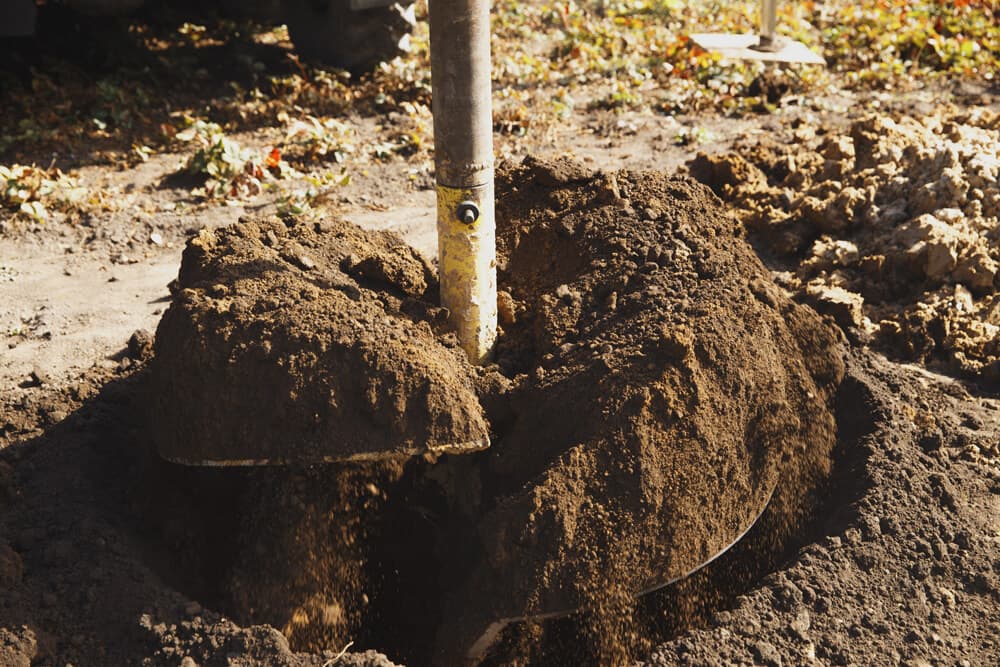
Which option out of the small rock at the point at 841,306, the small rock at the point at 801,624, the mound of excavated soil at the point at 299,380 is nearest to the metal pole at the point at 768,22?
the small rock at the point at 841,306

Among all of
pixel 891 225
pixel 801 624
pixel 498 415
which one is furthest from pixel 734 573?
pixel 891 225

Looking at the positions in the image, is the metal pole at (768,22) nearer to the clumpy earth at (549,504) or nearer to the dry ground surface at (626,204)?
the dry ground surface at (626,204)

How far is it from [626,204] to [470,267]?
885 mm

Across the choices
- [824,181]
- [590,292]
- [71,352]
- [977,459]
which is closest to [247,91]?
[71,352]

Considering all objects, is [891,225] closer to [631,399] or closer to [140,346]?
[631,399]

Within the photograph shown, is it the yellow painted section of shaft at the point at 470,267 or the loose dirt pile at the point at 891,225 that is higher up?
the yellow painted section of shaft at the point at 470,267

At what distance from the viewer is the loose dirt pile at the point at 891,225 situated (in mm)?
5094

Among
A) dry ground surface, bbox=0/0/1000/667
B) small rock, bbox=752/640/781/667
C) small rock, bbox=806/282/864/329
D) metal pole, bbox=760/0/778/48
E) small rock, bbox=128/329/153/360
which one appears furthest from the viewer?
Answer: metal pole, bbox=760/0/778/48

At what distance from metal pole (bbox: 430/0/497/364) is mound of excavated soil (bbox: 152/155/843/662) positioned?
0.45 ft

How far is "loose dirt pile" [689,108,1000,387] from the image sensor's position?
201 inches

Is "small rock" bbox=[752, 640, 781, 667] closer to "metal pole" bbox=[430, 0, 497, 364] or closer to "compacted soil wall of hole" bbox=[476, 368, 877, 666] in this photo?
"compacted soil wall of hole" bbox=[476, 368, 877, 666]

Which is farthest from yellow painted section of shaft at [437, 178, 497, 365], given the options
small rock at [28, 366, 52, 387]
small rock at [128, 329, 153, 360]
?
small rock at [28, 366, 52, 387]

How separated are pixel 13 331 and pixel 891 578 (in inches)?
161

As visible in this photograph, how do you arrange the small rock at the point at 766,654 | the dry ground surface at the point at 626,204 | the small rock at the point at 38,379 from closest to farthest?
the small rock at the point at 766,654 → the dry ground surface at the point at 626,204 → the small rock at the point at 38,379
